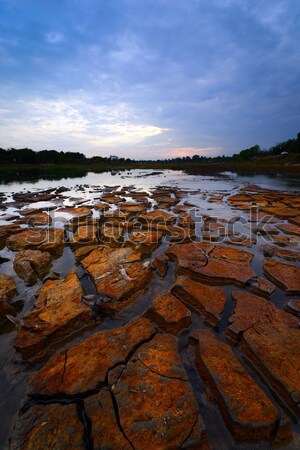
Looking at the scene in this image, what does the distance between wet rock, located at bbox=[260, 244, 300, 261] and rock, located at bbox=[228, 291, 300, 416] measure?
6.30ft

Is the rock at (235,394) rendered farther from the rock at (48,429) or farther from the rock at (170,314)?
the rock at (48,429)

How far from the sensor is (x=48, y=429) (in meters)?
1.46

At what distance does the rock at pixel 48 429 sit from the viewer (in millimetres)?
1380

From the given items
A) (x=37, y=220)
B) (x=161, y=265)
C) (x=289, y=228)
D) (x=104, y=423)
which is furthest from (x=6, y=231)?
(x=289, y=228)

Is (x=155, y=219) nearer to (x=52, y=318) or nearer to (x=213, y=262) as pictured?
(x=213, y=262)

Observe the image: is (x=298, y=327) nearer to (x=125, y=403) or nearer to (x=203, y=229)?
(x=125, y=403)

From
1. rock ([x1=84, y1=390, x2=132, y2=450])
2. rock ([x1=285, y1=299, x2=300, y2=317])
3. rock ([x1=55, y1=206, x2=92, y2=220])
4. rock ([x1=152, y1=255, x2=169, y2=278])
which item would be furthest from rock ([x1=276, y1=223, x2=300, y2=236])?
rock ([x1=55, y1=206, x2=92, y2=220])

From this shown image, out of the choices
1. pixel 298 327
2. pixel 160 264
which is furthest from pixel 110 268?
pixel 298 327

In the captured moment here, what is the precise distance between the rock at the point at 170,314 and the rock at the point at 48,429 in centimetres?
119

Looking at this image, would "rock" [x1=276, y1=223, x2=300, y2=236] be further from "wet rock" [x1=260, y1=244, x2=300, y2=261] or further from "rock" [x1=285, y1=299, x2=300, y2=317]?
"rock" [x1=285, y1=299, x2=300, y2=317]

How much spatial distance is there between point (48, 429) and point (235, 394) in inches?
56.4

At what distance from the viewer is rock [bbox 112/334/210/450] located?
142 centimetres

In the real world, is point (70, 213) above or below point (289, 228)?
below

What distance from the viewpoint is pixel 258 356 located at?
6.61 feet
